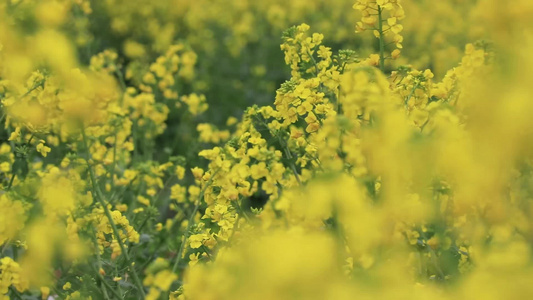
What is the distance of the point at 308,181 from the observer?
6.52ft

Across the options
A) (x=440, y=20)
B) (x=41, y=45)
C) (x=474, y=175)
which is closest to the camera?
(x=474, y=175)

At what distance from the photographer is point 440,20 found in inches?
298

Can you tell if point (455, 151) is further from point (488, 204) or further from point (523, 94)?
point (488, 204)

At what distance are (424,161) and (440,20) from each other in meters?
6.38

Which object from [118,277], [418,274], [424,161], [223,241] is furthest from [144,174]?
[424,161]

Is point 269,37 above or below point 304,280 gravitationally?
above

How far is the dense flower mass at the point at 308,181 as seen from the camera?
1.33 metres

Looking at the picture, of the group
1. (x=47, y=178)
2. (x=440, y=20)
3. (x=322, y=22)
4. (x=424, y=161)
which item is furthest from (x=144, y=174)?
(x=440, y=20)

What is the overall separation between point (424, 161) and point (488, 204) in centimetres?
54

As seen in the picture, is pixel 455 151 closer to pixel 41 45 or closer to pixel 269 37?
pixel 41 45

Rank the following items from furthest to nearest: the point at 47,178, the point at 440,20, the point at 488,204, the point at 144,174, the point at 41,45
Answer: the point at 440,20, the point at 144,174, the point at 47,178, the point at 488,204, the point at 41,45

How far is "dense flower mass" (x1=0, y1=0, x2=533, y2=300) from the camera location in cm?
133

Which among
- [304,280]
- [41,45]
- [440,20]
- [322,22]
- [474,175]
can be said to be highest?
[440,20]

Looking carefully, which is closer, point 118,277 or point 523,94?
point 523,94
